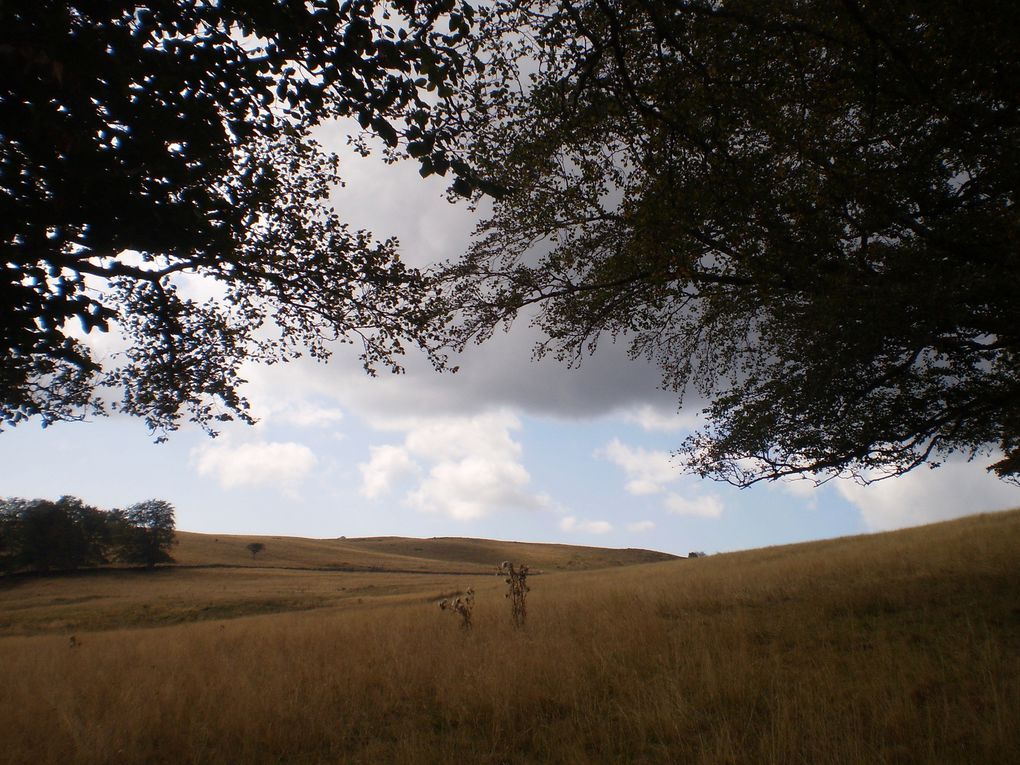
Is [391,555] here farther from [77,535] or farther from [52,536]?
[52,536]

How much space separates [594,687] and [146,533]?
2734 inches

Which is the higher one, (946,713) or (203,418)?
(203,418)

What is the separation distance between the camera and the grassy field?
4379 millimetres

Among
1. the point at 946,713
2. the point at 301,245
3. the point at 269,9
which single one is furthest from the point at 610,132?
the point at 946,713

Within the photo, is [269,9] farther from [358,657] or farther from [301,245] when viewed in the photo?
[358,657]

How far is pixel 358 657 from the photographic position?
8375 mm

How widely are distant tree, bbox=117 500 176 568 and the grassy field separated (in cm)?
5730

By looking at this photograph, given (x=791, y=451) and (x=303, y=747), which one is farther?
(x=791, y=451)

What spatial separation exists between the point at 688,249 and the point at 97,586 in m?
55.0

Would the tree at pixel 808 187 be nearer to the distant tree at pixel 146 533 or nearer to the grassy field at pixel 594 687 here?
the grassy field at pixel 594 687

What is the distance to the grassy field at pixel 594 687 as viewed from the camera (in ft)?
14.4

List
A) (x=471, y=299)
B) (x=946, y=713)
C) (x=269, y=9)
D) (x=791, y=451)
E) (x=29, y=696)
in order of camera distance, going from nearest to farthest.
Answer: (x=946, y=713) → (x=269, y=9) → (x=29, y=696) → (x=791, y=451) → (x=471, y=299)

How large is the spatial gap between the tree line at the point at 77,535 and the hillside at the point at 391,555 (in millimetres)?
5913

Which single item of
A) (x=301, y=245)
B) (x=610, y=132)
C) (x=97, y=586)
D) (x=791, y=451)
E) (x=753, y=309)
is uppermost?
(x=610, y=132)
